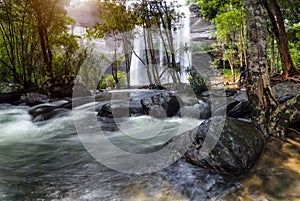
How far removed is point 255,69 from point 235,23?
10.3m

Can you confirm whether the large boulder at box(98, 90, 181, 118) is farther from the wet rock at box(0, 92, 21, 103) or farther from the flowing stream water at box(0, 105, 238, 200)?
the wet rock at box(0, 92, 21, 103)

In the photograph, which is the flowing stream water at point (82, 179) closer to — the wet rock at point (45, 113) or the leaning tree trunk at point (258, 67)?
the leaning tree trunk at point (258, 67)

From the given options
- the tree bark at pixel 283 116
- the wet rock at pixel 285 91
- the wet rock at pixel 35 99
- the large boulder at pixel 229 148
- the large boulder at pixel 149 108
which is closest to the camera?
the large boulder at pixel 229 148

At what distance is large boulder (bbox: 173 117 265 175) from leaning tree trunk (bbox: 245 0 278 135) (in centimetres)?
48

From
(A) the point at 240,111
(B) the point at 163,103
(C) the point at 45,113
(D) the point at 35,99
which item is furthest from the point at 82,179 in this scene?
(D) the point at 35,99

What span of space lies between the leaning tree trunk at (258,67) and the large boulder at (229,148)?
48 cm

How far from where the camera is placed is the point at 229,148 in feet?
10.3

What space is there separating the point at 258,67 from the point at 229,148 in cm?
160

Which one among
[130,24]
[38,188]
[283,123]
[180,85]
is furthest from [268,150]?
[130,24]

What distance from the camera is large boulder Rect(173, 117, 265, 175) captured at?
3051mm

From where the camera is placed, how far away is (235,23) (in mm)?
12961

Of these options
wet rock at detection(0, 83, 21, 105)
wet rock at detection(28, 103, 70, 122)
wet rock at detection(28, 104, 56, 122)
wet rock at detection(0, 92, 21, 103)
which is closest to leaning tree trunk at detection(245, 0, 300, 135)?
wet rock at detection(28, 103, 70, 122)

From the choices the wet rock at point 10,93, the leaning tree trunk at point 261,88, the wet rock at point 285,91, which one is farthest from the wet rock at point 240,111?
the wet rock at point 10,93

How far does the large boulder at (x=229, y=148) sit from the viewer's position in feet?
10.0
